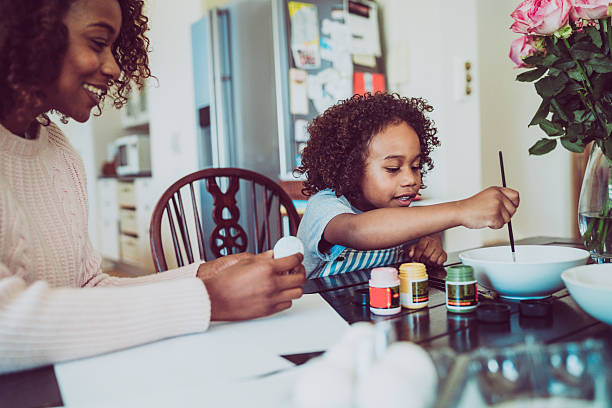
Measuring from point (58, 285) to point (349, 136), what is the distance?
821 millimetres

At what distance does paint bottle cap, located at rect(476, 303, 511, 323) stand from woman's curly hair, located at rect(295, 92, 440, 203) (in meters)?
0.74

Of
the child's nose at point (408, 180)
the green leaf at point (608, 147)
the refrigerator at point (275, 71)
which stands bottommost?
the child's nose at point (408, 180)

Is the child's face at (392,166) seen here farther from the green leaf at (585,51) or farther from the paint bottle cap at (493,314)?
the paint bottle cap at (493,314)

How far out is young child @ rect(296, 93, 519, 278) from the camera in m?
1.16

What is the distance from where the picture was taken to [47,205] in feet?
2.96

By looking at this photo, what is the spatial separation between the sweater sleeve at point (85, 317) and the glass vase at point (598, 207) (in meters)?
0.71

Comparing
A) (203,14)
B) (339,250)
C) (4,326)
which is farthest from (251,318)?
(203,14)

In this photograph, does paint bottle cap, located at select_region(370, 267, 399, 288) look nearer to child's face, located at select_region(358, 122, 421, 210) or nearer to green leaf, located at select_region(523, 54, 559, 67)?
green leaf, located at select_region(523, 54, 559, 67)

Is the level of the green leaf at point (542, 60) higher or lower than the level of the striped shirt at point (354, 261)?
higher

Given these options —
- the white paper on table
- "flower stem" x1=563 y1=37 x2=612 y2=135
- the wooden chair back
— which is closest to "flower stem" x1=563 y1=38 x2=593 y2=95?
"flower stem" x1=563 y1=37 x2=612 y2=135

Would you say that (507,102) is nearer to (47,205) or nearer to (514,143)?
(514,143)

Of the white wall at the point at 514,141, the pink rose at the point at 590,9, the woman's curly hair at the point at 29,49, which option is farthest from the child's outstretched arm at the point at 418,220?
the white wall at the point at 514,141

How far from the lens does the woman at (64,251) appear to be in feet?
2.04

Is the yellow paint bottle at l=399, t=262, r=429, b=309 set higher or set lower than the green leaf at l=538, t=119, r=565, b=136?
lower
